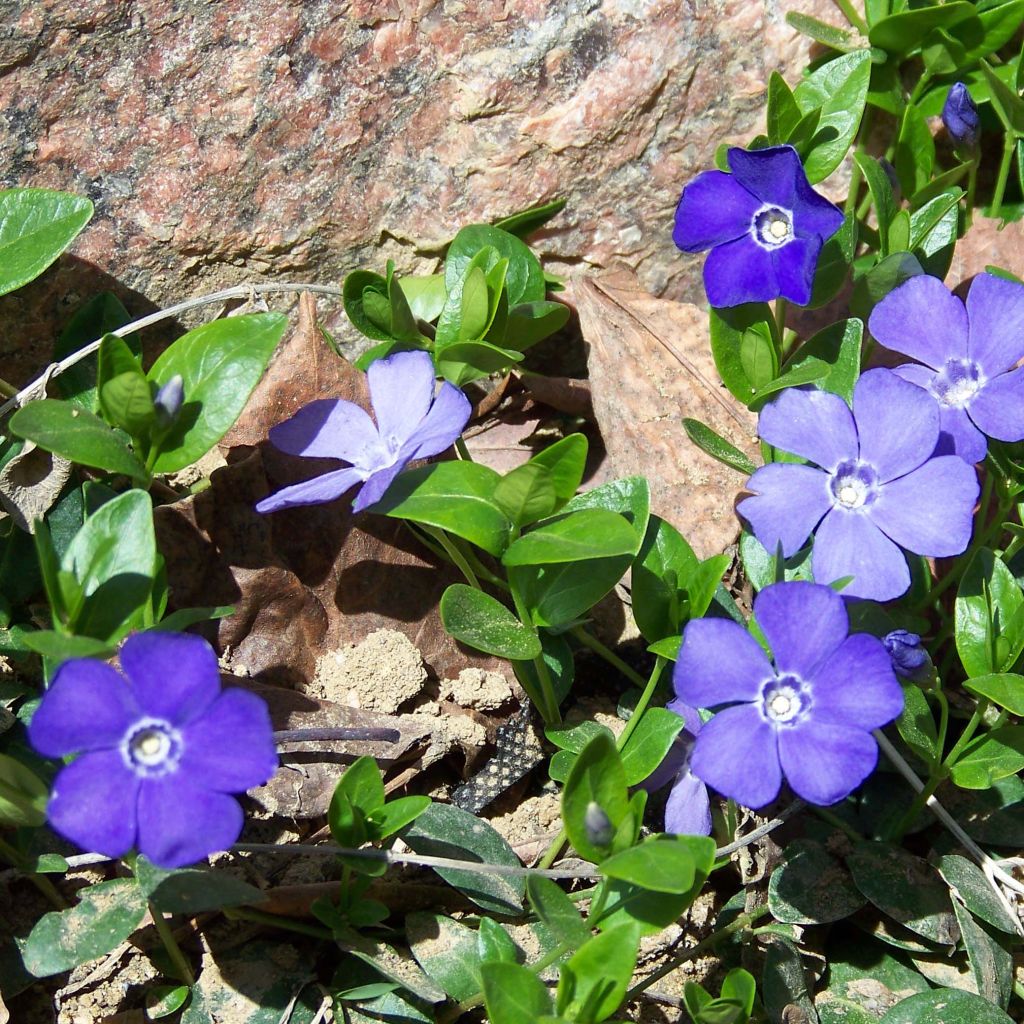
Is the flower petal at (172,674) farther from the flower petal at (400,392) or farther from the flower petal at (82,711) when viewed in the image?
the flower petal at (400,392)

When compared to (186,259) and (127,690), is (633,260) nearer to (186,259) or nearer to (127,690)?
(186,259)

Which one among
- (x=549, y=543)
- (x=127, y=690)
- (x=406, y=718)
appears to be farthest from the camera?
(x=406, y=718)

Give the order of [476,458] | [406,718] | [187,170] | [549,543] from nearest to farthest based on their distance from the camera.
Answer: [549,543], [406,718], [187,170], [476,458]

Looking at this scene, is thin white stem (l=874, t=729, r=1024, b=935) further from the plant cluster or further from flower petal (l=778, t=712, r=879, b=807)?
flower petal (l=778, t=712, r=879, b=807)

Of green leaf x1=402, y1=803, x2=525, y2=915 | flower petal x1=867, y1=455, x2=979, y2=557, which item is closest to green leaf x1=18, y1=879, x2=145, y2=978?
green leaf x1=402, y1=803, x2=525, y2=915

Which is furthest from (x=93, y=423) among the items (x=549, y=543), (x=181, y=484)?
(x=549, y=543)

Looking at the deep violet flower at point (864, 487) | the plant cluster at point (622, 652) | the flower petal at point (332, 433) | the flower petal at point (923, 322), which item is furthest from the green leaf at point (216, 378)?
the flower petal at point (923, 322)

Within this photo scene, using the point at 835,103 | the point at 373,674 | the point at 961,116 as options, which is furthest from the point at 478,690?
the point at 961,116
